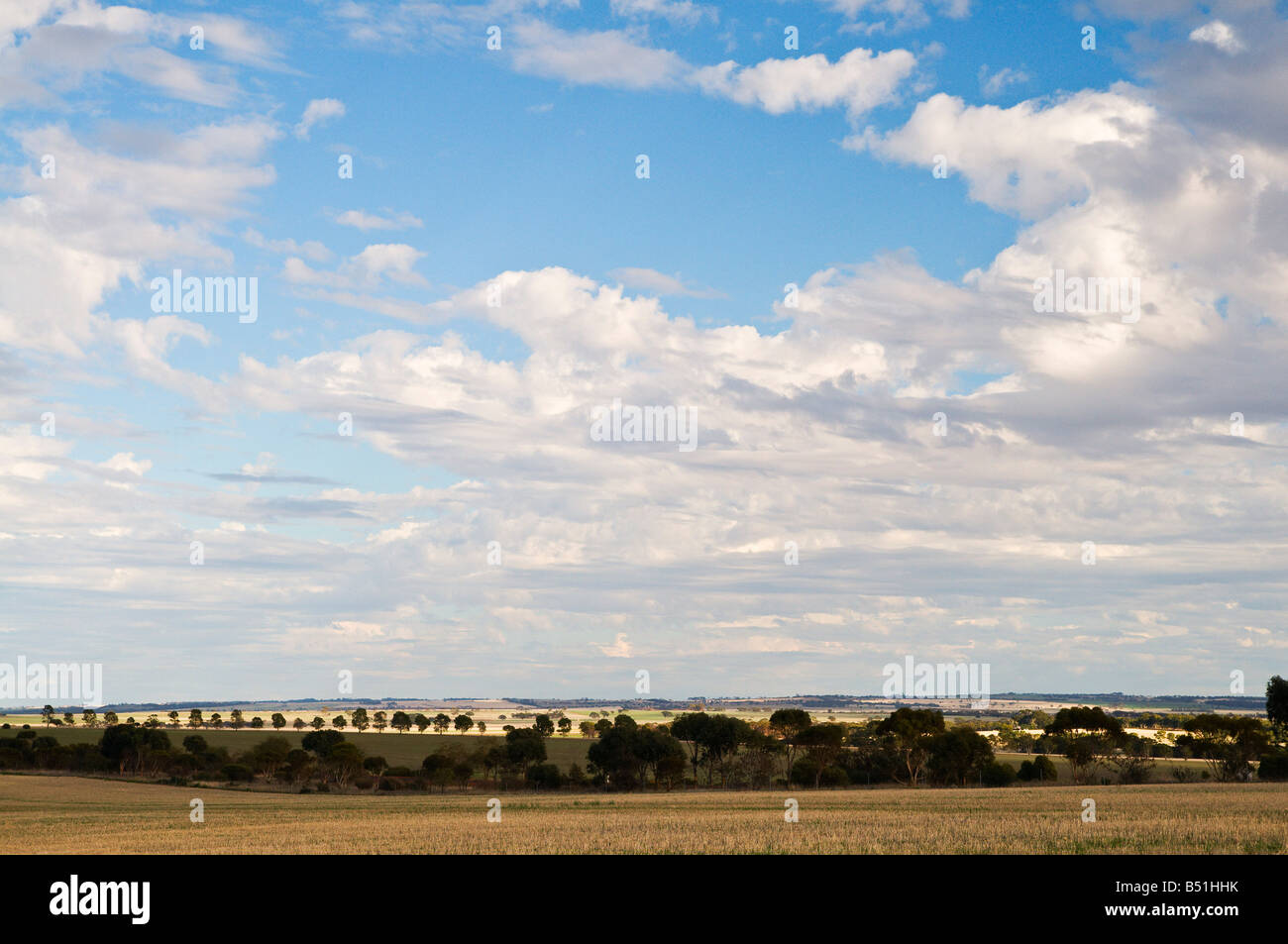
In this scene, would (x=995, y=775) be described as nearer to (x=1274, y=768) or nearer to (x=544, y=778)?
(x=1274, y=768)

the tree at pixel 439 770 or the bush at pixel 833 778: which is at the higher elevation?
the tree at pixel 439 770

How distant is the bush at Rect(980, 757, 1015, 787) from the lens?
12644 centimetres

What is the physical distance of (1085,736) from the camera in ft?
436

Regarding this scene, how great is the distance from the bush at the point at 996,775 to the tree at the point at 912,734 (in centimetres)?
729

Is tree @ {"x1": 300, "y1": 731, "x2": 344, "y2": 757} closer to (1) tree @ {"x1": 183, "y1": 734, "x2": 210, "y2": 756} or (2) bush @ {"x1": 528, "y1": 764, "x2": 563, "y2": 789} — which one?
(1) tree @ {"x1": 183, "y1": 734, "x2": 210, "y2": 756}

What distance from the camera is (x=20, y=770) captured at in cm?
15750

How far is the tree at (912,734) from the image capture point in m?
132

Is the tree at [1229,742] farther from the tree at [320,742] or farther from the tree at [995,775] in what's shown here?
the tree at [320,742]

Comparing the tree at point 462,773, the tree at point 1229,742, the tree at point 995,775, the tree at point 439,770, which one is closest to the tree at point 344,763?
the tree at point 439,770

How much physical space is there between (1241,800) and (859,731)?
101820 mm
